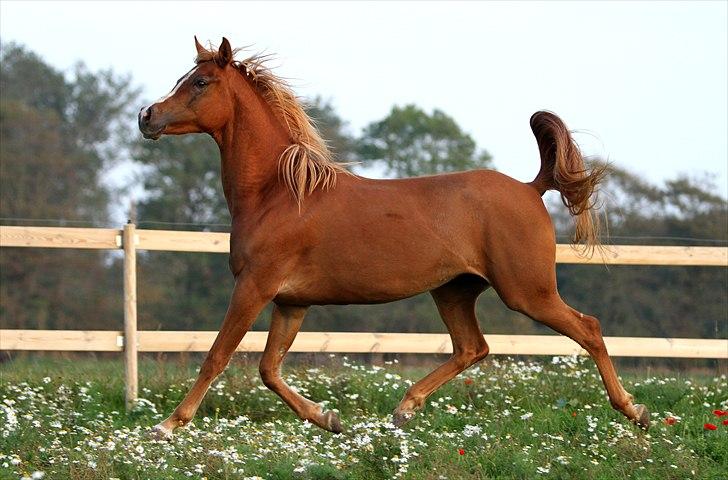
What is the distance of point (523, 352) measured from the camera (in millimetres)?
9445

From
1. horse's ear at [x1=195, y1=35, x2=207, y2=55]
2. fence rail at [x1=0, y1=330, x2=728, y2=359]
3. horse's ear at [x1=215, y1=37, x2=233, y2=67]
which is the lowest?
fence rail at [x1=0, y1=330, x2=728, y2=359]

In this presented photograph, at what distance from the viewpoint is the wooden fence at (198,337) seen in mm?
8703

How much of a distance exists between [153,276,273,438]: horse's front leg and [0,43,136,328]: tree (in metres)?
16.8

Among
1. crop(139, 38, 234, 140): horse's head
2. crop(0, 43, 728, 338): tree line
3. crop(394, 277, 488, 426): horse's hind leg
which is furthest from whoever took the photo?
crop(0, 43, 728, 338): tree line

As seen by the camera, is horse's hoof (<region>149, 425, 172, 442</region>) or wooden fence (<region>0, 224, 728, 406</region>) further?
wooden fence (<region>0, 224, 728, 406</region>)

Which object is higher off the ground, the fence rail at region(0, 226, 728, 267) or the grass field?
the fence rail at region(0, 226, 728, 267)

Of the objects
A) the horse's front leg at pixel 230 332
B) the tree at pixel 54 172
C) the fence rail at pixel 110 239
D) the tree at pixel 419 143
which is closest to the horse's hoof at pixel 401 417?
the horse's front leg at pixel 230 332

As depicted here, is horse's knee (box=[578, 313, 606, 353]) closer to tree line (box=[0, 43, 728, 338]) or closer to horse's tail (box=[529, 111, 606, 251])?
horse's tail (box=[529, 111, 606, 251])

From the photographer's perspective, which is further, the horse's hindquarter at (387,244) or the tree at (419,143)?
the tree at (419,143)

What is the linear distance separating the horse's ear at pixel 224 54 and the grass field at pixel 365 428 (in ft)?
7.63

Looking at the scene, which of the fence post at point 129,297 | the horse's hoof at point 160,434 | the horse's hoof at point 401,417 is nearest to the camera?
the horse's hoof at point 160,434

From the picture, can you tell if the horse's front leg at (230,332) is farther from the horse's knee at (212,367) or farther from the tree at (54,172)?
the tree at (54,172)

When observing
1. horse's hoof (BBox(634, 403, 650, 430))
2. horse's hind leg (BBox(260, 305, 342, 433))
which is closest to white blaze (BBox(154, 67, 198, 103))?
horse's hind leg (BBox(260, 305, 342, 433))

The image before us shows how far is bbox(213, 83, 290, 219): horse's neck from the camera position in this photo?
6.62 meters
